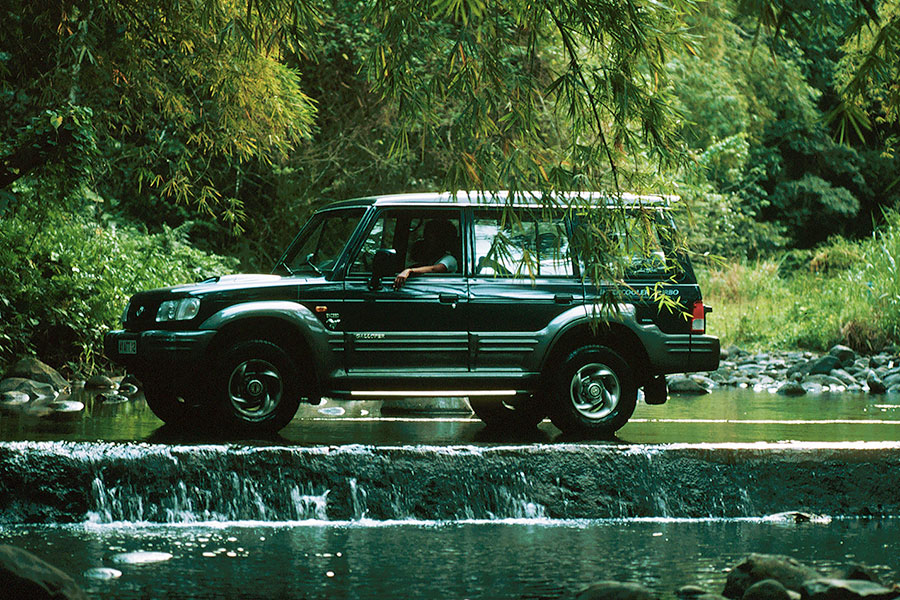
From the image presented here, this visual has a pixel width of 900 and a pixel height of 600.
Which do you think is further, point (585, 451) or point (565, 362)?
point (565, 362)

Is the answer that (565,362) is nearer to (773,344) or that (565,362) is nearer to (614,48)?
(614,48)

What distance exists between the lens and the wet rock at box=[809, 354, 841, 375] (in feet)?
60.4

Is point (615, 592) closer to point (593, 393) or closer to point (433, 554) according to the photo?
point (433, 554)

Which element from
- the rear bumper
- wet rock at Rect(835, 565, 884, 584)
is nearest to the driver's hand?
the rear bumper

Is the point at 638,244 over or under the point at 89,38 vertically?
under

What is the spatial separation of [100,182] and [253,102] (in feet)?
24.5

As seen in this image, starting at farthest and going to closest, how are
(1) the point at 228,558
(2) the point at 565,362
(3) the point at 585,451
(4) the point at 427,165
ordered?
(4) the point at 427,165 → (2) the point at 565,362 → (3) the point at 585,451 → (1) the point at 228,558

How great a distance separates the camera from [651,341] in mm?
9773

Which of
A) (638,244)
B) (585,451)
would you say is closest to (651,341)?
(585,451)

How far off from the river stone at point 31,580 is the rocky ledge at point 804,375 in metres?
12.6

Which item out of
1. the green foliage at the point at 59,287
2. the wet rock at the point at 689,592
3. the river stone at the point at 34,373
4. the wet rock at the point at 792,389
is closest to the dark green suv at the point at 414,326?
the wet rock at the point at 689,592

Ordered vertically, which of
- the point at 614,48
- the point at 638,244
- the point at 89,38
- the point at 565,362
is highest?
the point at 89,38

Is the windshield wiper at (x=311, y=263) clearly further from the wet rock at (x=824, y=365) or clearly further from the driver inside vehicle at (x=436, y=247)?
the wet rock at (x=824, y=365)

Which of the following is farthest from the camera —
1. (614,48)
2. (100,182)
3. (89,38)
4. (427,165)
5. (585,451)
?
A: (427,165)
